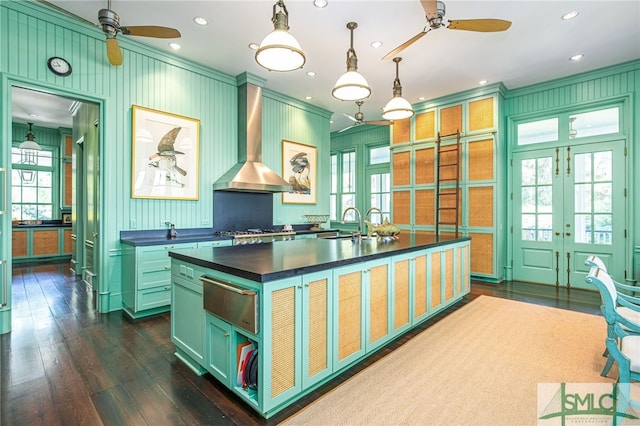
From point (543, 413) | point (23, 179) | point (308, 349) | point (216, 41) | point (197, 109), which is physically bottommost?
point (543, 413)

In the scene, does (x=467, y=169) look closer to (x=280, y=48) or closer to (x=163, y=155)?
(x=280, y=48)

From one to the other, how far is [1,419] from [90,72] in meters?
3.44

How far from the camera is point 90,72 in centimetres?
354

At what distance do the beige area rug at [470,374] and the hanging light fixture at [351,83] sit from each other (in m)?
2.49

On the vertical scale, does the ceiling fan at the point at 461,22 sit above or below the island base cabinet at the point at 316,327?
above

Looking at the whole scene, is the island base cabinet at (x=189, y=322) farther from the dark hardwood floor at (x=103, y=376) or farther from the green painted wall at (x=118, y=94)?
the green painted wall at (x=118, y=94)

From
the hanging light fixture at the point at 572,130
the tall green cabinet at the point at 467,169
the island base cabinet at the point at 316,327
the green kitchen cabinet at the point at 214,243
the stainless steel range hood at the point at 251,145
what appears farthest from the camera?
the tall green cabinet at the point at 467,169

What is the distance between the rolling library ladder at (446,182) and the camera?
18.8ft

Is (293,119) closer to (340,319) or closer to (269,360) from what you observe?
(340,319)

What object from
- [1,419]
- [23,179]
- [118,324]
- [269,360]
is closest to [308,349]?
[269,360]

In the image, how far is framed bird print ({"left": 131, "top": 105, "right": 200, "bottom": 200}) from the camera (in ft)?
12.9

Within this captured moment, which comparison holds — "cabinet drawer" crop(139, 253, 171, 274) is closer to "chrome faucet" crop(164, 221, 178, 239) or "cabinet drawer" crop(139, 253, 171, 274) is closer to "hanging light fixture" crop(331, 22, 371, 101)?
"chrome faucet" crop(164, 221, 178, 239)

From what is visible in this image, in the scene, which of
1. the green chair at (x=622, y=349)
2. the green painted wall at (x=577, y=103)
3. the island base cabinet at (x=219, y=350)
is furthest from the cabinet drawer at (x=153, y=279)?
the green painted wall at (x=577, y=103)

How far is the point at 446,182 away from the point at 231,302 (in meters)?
5.17
